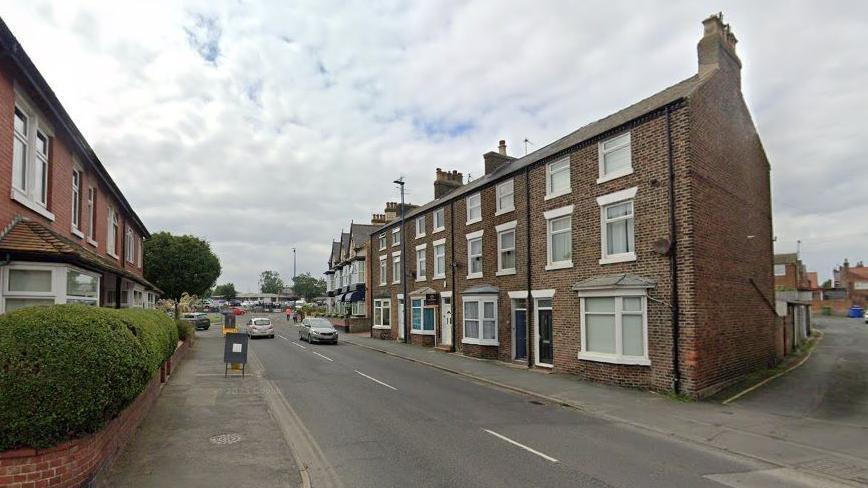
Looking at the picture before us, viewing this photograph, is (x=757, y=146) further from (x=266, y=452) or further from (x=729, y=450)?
(x=266, y=452)

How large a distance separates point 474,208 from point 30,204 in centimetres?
1783

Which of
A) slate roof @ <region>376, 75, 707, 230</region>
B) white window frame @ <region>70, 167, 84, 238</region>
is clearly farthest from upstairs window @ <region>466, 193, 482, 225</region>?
white window frame @ <region>70, 167, 84, 238</region>

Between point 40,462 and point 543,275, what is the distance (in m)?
16.1

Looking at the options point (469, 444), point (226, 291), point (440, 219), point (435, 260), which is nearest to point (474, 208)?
point (440, 219)

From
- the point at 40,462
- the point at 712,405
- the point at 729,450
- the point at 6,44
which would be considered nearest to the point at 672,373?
the point at 712,405

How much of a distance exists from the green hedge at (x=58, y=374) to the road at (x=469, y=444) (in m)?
2.94

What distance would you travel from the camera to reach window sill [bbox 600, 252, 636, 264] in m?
15.8

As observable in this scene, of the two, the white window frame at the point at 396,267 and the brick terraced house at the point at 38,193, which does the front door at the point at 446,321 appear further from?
the brick terraced house at the point at 38,193

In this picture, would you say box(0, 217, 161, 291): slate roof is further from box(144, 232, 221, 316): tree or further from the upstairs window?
box(144, 232, 221, 316): tree

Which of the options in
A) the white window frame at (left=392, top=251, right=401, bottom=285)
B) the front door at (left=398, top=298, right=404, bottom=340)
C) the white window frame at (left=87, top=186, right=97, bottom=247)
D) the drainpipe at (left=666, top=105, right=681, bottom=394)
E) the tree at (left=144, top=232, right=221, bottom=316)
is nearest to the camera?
the drainpipe at (left=666, top=105, right=681, bottom=394)

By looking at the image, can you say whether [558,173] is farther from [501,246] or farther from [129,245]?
[129,245]

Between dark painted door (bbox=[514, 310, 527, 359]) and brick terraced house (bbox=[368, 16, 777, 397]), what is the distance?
0.07m

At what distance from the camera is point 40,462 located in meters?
5.45

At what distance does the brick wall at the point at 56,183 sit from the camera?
28.3 feet
